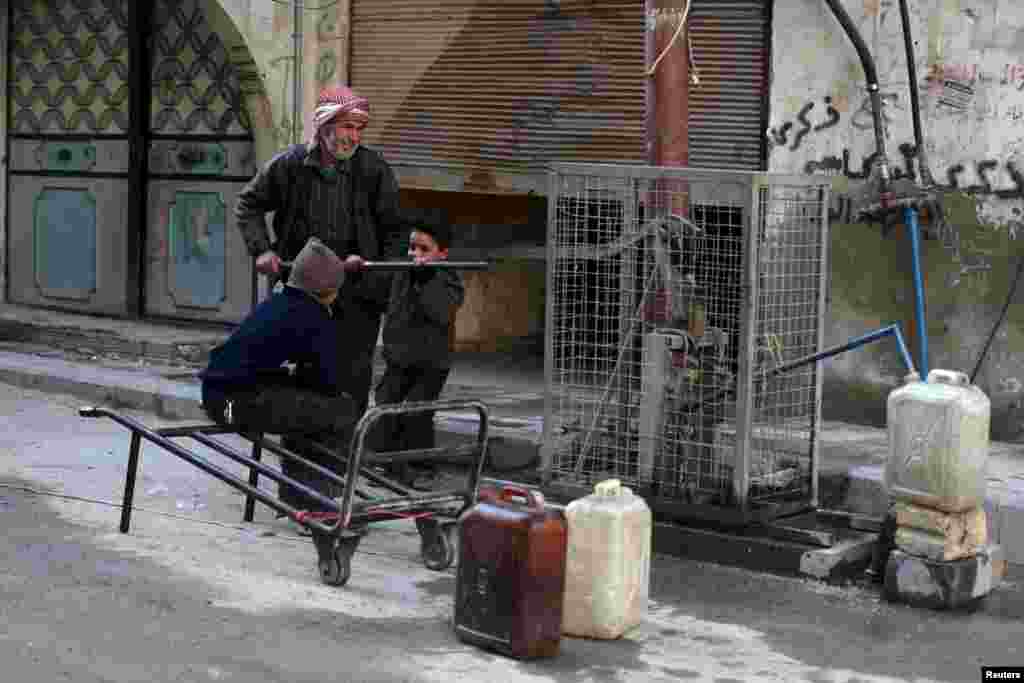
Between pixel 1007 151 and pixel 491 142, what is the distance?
3476 millimetres

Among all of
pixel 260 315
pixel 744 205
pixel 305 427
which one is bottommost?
pixel 305 427

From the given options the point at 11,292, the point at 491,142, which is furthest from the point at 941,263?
the point at 11,292

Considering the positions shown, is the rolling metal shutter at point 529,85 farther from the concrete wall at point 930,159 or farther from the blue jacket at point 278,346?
the blue jacket at point 278,346

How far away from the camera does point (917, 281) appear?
29.6ft

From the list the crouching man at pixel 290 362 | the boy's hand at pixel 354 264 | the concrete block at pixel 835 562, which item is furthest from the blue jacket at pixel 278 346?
the concrete block at pixel 835 562

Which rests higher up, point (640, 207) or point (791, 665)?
point (640, 207)

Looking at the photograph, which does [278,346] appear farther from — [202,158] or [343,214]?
[202,158]

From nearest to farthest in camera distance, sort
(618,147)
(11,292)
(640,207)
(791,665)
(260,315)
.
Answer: (791,665) → (260,315) → (640,207) → (618,147) → (11,292)

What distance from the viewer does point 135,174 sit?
45.4 ft

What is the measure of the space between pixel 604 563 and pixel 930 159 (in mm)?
4270

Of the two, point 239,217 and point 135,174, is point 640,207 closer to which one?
point 239,217

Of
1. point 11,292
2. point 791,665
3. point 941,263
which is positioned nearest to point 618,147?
point 941,263

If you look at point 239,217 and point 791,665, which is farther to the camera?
point 239,217

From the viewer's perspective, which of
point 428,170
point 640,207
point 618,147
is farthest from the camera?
point 428,170
